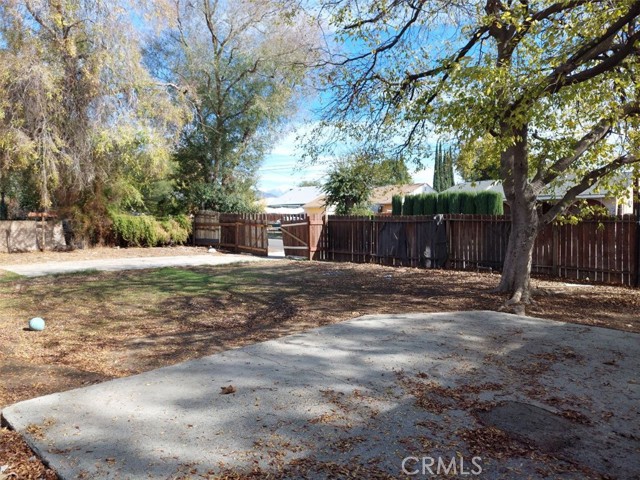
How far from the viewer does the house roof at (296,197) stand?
60125mm

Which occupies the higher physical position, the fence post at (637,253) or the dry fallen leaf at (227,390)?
the fence post at (637,253)

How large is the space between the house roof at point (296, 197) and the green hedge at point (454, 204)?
103 ft

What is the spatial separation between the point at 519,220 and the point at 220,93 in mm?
20937

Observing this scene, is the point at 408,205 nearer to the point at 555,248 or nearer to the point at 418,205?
the point at 418,205

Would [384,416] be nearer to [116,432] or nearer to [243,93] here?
[116,432]

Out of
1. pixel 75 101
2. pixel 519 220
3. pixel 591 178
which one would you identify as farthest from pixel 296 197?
pixel 591 178

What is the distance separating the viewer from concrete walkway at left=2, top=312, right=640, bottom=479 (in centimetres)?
319

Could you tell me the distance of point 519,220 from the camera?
971 centimetres

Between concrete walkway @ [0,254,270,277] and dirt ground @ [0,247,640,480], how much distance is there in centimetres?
143

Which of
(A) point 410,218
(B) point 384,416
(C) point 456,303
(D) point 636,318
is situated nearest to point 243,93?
(A) point 410,218

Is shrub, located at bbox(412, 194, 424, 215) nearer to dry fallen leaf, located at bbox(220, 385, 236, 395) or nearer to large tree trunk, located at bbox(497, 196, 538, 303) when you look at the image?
large tree trunk, located at bbox(497, 196, 538, 303)

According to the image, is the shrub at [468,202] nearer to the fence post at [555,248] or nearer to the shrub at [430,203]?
the shrub at [430,203]

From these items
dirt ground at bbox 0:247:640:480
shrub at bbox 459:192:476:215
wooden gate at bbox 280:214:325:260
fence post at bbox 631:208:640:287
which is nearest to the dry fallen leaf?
dirt ground at bbox 0:247:640:480

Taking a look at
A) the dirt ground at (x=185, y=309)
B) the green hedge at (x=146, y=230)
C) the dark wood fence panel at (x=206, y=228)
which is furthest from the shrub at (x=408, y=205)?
the dirt ground at (x=185, y=309)
